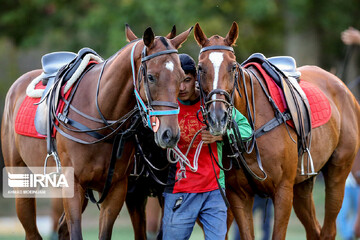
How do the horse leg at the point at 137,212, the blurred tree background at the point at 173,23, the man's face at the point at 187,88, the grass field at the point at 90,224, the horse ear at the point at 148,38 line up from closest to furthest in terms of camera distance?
1. the horse ear at the point at 148,38
2. the man's face at the point at 187,88
3. the horse leg at the point at 137,212
4. the grass field at the point at 90,224
5. the blurred tree background at the point at 173,23

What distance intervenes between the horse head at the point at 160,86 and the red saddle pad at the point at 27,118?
5.82 feet

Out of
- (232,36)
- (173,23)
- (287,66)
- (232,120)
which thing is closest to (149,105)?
(232,120)

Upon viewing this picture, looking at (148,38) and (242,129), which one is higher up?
(148,38)

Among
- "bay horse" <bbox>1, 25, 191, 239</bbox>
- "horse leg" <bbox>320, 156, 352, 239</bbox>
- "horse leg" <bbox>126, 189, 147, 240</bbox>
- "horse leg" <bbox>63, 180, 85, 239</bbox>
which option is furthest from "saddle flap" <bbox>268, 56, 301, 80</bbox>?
"horse leg" <bbox>63, 180, 85, 239</bbox>

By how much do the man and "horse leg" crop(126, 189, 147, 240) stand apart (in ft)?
4.64

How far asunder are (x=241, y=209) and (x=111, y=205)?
1.26 metres

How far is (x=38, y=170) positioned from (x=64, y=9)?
12.3m

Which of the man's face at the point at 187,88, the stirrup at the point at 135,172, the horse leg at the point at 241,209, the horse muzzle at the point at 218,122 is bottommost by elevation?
the horse leg at the point at 241,209

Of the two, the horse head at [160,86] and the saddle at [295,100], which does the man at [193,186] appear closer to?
the horse head at [160,86]

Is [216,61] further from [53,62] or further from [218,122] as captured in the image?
[53,62]

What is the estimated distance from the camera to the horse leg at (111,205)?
592cm

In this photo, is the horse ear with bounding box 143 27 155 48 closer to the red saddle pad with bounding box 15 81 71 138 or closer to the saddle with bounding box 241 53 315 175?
the saddle with bounding box 241 53 315 175

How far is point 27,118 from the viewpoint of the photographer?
21.7 ft

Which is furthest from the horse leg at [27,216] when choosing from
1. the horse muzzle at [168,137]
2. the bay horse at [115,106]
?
the horse muzzle at [168,137]
